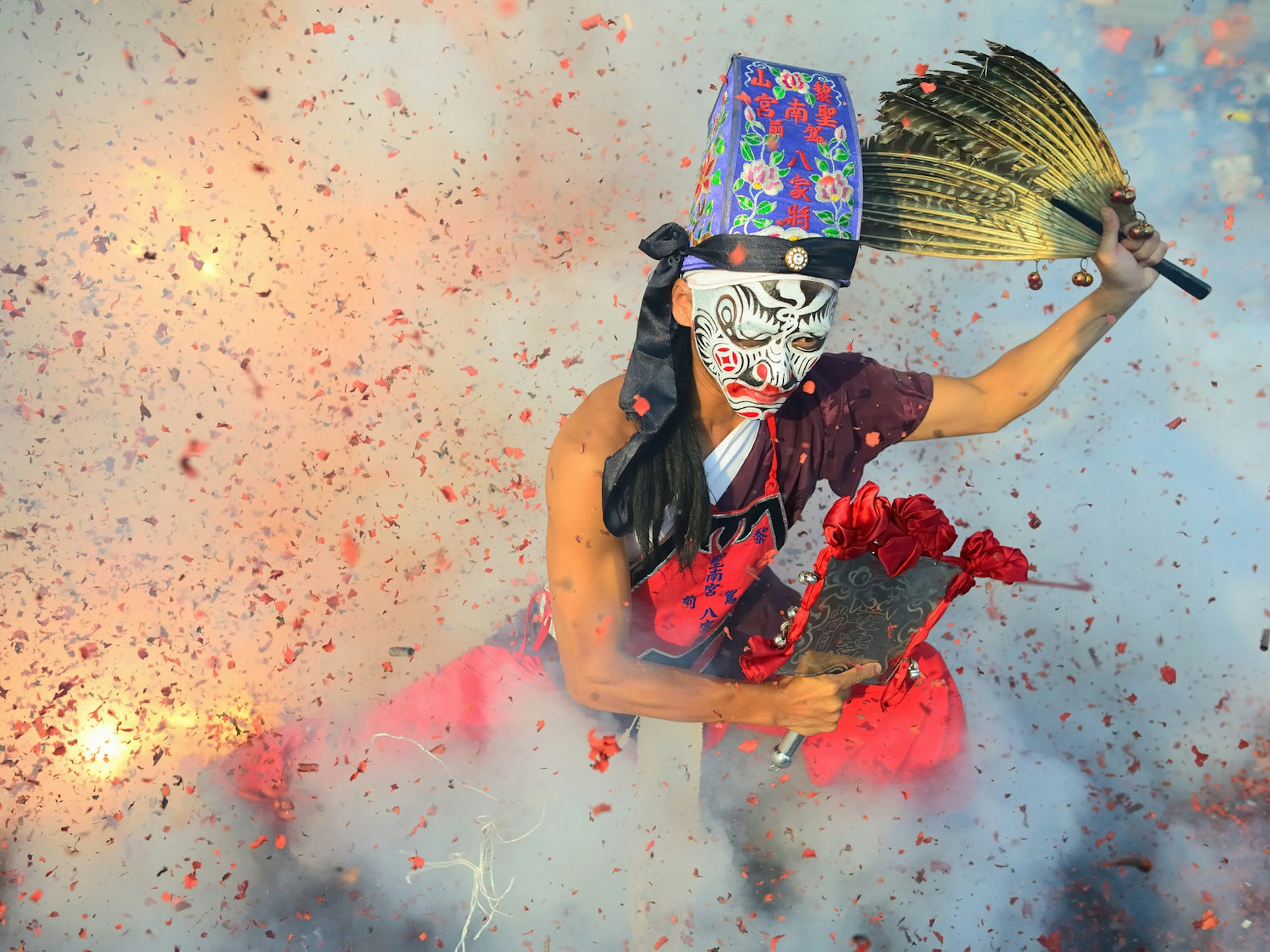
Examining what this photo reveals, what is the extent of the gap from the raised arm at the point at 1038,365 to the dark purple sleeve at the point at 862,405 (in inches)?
2.1

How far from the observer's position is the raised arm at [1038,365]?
7.44 ft

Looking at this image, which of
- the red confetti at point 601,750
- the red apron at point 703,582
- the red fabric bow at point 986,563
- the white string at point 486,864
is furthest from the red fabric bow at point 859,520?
the white string at point 486,864

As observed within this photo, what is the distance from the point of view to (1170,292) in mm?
3709

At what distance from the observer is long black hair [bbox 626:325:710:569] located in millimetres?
2279

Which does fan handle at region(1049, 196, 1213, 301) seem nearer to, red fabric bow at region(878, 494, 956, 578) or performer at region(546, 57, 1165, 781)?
performer at region(546, 57, 1165, 781)

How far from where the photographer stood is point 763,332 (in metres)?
2.16

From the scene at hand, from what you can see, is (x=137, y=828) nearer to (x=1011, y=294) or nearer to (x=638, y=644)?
(x=638, y=644)

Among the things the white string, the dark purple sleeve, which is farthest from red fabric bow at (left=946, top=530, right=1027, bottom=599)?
the white string

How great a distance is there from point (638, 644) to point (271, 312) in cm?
210

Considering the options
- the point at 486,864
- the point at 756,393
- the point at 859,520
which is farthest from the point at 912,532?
the point at 486,864

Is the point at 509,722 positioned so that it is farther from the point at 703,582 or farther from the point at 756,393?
the point at 756,393

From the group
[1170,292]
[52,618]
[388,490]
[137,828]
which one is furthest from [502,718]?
[1170,292]

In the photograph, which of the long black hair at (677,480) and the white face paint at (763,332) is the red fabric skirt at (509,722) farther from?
the white face paint at (763,332)

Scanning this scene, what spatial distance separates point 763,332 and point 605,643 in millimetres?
841
